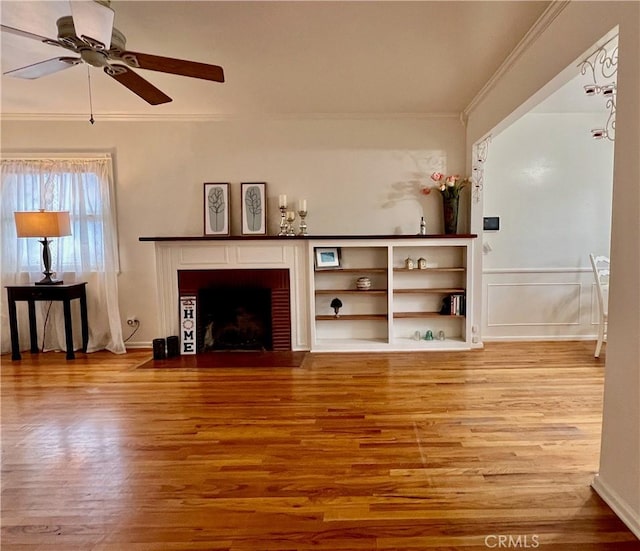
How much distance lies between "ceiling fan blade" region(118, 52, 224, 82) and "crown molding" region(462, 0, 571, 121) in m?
1.99

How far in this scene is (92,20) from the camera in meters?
1.74

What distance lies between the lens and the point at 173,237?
411cm

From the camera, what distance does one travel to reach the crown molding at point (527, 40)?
223 cm

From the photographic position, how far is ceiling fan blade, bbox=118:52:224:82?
2.09 metres

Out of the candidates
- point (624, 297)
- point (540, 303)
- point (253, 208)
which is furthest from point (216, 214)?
point (540, 303)

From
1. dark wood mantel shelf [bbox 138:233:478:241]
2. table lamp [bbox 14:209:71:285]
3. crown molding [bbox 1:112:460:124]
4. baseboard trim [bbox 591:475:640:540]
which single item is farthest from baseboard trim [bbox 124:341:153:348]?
baseboard trim [bbox 591:475:640:540]

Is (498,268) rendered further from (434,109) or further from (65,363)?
(65,363)

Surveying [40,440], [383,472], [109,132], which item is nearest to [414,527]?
[383,472]

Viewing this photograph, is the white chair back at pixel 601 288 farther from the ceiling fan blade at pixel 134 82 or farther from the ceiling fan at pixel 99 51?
the ceiling fan blade at pixel 134 82

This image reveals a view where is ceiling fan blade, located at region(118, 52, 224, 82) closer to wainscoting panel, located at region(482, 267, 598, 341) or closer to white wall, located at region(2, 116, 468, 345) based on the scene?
white wall, located at region(2, 116, 468, 345)

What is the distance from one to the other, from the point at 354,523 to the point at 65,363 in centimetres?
Answer: 361

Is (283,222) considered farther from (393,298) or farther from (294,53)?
(294,53)

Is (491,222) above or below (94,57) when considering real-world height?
below

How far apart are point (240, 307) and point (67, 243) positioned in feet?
6.80
